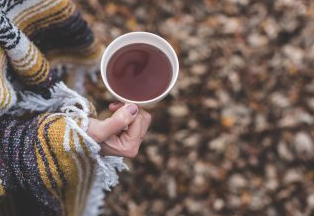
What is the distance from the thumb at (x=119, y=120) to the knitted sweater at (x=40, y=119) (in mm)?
50

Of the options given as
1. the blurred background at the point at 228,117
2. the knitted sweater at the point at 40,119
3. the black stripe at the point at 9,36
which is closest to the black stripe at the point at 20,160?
the knitted sweater at the point at 40,119

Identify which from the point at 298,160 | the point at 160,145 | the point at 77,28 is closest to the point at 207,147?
the point at 160,145

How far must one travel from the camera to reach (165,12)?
6.80 ft

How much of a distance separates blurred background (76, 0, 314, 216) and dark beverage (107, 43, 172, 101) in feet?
2.42

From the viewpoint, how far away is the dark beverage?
1.13 m

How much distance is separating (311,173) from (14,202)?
1313 millimetres

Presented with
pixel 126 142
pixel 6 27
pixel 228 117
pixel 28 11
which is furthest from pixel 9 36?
pixel 228 117

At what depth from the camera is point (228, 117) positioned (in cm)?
188

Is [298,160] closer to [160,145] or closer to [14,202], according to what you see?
[160,145]

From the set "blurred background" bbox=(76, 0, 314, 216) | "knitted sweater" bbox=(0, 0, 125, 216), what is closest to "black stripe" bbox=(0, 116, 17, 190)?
"knitted sweater" bbox=(0, 0, 125, 216)

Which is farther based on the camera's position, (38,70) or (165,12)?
(165,12)

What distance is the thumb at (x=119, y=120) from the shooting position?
1.00 m

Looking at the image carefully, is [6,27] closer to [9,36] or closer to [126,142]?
[9,36]

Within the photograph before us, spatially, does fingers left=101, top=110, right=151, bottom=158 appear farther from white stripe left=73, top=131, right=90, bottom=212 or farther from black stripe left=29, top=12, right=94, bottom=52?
black stripe left=29, top=12, right=94, bottom=52
